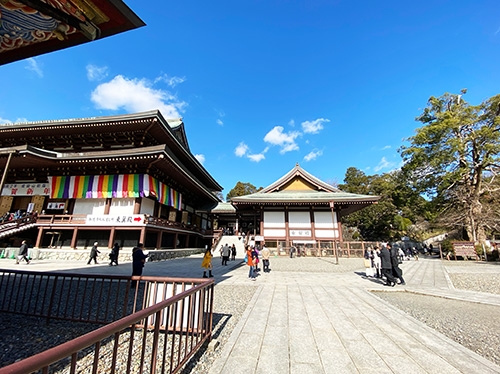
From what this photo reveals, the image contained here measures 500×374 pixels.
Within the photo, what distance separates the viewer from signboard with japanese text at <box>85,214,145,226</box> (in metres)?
14.1

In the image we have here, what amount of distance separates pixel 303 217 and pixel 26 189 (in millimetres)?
23214

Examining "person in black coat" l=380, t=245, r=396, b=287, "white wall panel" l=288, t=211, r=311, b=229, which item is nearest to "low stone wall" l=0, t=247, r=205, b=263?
"person in black coat" l=380, t=245, r=396, b=287

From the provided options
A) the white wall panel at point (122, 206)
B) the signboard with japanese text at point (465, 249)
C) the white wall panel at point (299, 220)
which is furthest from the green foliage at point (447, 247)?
the white wall panel at point (122, 206)

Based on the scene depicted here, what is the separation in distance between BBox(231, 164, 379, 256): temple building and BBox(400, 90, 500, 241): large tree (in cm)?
941

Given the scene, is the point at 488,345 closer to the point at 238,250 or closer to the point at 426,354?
the point at 426,354

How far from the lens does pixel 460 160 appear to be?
22.3 meters

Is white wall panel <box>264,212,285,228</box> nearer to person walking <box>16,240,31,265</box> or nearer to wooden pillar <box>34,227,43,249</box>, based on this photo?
person walking <box>16,240,31,265</box>

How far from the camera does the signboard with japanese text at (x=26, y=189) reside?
16508 mm

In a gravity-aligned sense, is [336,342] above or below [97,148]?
below

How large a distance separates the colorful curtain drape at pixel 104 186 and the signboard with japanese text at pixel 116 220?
144 centimetres

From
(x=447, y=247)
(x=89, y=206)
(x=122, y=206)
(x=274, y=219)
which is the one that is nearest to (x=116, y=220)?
(x=122, y=206)

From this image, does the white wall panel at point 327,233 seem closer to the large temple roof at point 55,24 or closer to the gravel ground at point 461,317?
the gravel ground at point 461,317

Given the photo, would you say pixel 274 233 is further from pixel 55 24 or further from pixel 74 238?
pixel 55 24

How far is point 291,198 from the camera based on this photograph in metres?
20.9
